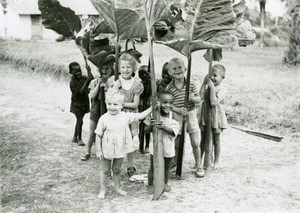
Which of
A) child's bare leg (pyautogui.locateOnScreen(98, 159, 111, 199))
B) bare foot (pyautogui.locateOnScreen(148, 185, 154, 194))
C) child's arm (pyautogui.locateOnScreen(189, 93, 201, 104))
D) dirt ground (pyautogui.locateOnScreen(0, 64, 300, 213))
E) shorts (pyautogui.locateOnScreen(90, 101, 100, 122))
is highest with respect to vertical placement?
child's arm (pyautogui.locateOnScreen(189, 93, 201, 104))

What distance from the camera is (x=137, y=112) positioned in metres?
5.36

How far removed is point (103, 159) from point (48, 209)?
2.55 ft

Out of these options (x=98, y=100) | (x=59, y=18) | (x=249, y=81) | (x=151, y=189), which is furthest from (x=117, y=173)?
(x=249, y=81)

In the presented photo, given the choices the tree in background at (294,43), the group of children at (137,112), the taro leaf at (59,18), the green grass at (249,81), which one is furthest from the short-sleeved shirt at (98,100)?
the tree in background at (294,43)

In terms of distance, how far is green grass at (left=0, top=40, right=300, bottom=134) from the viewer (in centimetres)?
900

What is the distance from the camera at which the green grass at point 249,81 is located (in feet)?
29.5

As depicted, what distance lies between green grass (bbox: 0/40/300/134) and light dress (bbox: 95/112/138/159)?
473cm

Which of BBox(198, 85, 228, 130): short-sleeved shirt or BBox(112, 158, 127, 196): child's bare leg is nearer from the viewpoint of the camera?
BBox(112, 158, 127, 196): child's bare leg

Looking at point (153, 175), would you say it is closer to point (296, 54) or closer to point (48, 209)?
point (48, 209)

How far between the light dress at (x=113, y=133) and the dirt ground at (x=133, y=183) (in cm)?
53

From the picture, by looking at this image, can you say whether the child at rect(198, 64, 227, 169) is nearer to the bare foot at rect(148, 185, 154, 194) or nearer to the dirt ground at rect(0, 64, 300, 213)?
the dirt ground at rect(0, 64, 300, 213)

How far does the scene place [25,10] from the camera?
2562cm

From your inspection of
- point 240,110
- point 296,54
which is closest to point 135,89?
point 240,110

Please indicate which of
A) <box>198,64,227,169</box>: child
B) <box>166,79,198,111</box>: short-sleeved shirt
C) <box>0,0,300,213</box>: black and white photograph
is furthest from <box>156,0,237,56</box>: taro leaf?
<box>198,64,227,169</box>: child
